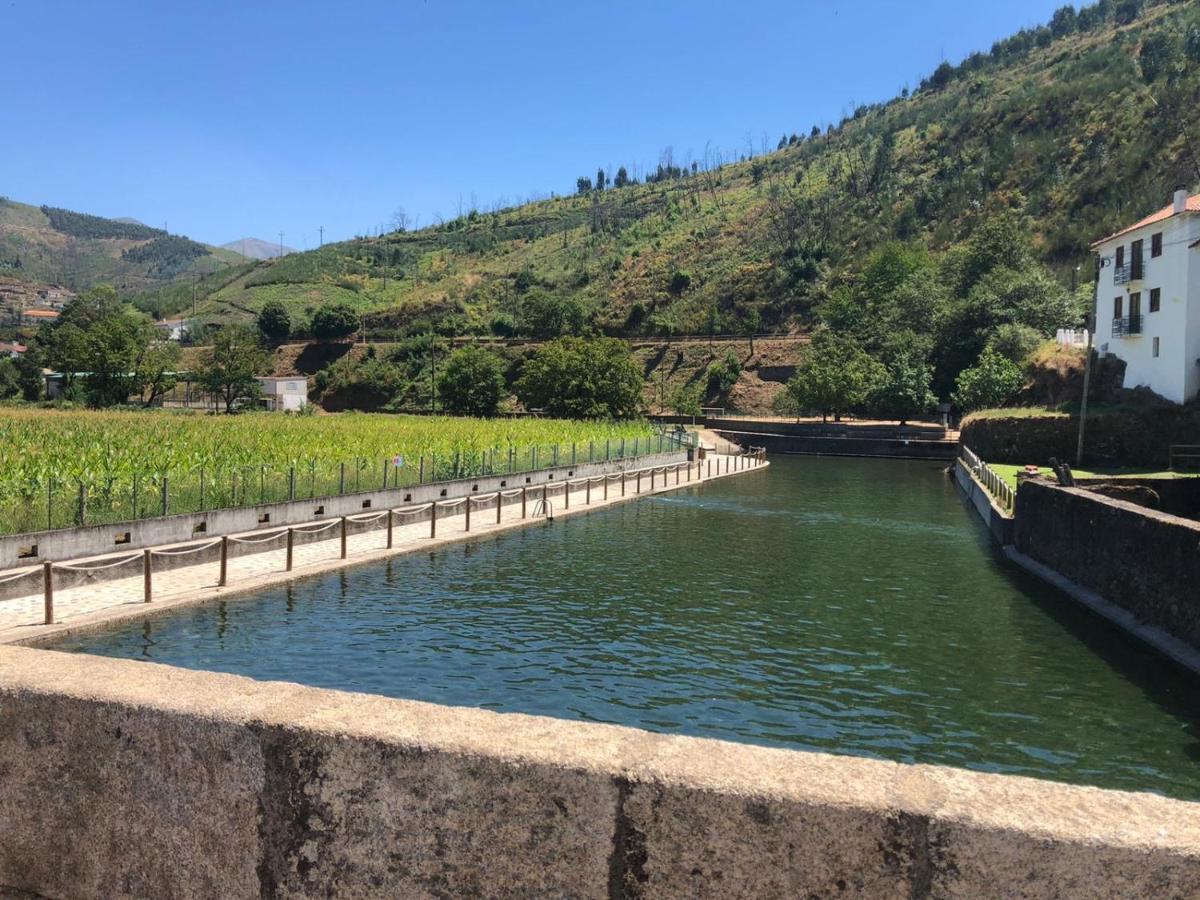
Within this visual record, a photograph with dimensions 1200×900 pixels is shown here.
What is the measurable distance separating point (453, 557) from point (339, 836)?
25.6 metres

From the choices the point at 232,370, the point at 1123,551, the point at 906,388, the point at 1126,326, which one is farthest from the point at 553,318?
the point at 1123,551

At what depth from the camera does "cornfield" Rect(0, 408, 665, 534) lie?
24266 millimetres

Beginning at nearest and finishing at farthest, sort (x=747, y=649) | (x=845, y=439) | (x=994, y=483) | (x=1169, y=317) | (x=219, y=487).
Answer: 1. (x=747, y=649)
2. (x=219, y=487)
3. (x=994, y=483)
4. (x=1169, y=317)
5. (x=845, y=439)

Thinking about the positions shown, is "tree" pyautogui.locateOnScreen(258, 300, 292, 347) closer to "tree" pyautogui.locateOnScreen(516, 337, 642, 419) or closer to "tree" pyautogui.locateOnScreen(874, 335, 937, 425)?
"tree" pyautogui.locateOnScreen(516, 337, 642, 419)

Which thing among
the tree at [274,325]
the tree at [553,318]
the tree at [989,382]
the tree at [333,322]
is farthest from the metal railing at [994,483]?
the tree at [274,325]

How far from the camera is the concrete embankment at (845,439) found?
76025 millimetres

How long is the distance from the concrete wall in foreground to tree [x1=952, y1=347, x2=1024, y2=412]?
3029 inches

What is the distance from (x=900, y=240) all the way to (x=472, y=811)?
470 feet

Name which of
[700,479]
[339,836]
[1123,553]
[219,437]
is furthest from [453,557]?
[700,479]

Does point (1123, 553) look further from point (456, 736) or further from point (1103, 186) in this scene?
point (1103, 186)

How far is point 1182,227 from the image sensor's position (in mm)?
48406

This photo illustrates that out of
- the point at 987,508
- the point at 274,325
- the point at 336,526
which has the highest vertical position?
the point at 274,325

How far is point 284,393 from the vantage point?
346 ft

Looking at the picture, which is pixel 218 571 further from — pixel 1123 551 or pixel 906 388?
pixel 906 388
